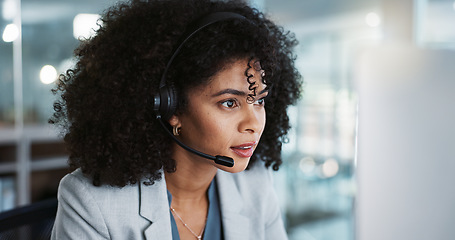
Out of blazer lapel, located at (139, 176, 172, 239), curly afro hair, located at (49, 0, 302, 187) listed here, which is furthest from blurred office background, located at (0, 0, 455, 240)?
blazer lapel, located at (139, 176, 172, 239)

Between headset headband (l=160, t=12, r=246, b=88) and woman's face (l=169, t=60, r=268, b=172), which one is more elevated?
headset headband (l=160, t=12, r=246, b=88)

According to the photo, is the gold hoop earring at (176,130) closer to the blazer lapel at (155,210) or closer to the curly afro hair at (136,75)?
the curly afro hair at (136,75)

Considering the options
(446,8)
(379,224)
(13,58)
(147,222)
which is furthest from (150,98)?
(13,58)

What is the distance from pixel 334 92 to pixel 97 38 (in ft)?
6.71

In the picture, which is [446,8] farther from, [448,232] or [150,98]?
[150,98]

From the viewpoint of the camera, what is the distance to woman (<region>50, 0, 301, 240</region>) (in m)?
0.99

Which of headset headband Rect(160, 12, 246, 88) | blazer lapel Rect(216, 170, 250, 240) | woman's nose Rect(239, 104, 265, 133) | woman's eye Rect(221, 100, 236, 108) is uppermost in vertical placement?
headset headband Rect(160, 12, 246, 88)

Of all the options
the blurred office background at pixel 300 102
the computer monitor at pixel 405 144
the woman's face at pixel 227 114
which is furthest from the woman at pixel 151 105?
the blurred office background at pixel 300 102

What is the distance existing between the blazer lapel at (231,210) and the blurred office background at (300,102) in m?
1.24

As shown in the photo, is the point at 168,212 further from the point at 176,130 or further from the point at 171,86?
the point at 171,86

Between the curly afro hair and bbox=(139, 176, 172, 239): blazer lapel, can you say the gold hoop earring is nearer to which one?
the curly afro hair

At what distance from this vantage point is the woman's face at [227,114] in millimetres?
991

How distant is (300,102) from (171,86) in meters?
1.89

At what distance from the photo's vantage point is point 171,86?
3.31 ft
